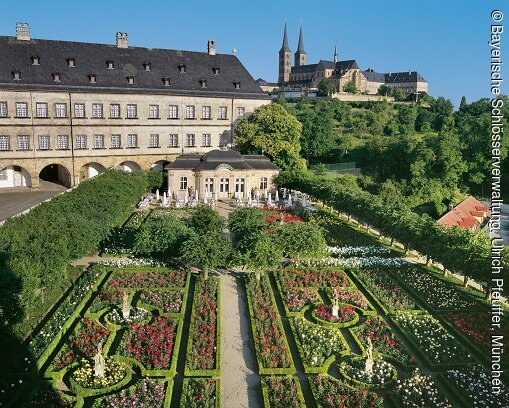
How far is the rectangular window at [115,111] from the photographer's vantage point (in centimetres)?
5575

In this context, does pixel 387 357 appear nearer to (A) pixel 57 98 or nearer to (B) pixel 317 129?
(A) pixel 57 98

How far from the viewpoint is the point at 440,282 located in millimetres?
29922

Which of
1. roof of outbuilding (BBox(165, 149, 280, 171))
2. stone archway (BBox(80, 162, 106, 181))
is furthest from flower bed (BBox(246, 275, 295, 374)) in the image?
stone archway (BBox(80, 162, 106, 181))

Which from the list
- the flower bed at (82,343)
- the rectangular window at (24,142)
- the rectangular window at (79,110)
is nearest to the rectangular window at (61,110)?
the rectangular window at (79,110)

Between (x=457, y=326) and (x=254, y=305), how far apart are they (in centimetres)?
999

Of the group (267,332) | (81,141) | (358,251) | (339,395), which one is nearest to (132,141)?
(81,141)

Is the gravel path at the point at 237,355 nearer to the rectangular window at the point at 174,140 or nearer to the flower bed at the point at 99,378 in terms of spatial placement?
the flower bed at the point at 99,378

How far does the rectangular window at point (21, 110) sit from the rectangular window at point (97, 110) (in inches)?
272

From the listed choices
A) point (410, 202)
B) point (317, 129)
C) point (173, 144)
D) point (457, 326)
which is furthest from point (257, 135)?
point (457, 326)

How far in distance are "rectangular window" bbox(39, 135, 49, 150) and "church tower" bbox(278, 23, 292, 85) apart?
144426 mm

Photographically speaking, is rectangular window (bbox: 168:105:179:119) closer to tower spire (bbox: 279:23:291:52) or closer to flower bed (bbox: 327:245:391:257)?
flower bed (bbox: 327:245:391:257)

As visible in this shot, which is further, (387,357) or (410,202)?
(410,202)

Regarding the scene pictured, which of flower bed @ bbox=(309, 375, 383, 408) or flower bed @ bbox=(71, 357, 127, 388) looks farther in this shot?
flower bed @ bbox=(71, 357, 127, 388)

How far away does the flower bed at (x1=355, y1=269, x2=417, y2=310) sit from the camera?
26156 millimetres
